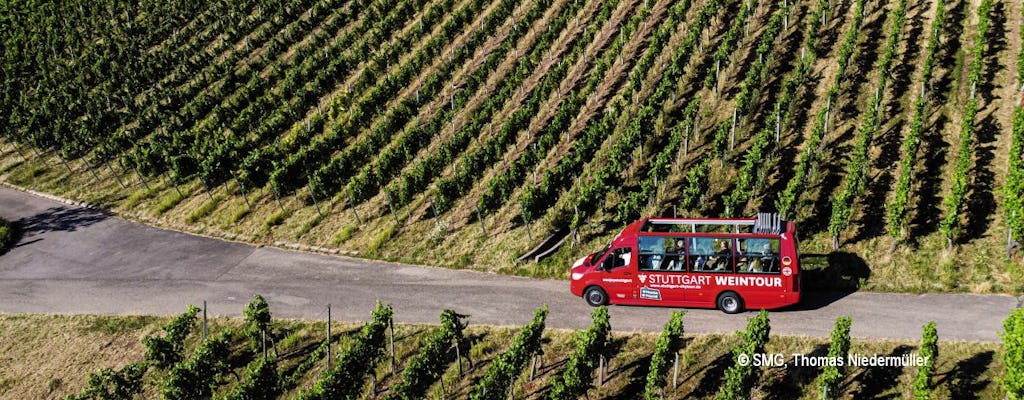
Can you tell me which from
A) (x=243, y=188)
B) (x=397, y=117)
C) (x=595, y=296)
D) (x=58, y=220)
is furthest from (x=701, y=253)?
(x=58, y=220)

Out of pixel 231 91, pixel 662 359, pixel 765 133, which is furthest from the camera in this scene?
pixel 231 91

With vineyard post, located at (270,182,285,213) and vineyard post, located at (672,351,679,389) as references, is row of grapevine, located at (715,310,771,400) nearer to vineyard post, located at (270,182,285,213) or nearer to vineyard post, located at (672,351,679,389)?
vineyard post, located at (672,351,679,389)

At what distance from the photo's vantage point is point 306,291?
29.8 metres

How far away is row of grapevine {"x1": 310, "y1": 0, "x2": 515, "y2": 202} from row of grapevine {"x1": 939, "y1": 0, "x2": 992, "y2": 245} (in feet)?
89.3

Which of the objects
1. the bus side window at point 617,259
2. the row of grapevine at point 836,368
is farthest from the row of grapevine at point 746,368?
the bus side window at point 617,259

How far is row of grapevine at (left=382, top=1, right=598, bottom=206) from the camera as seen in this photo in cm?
3534

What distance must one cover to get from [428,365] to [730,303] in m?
10.2

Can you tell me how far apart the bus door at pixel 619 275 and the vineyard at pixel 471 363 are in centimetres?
176

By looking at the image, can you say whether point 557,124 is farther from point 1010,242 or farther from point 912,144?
point 1010,242

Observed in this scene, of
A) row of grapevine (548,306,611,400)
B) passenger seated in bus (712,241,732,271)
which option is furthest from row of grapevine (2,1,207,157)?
passenger seated in bus (712,241,732,271)

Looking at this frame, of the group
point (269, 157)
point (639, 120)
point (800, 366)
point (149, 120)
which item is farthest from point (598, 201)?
point (149, 120)

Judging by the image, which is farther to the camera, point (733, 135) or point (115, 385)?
point (733, 135)

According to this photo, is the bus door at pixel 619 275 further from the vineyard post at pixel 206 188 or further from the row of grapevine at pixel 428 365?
the vineyard post at pixel 206 188

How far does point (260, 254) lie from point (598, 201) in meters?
15.9
